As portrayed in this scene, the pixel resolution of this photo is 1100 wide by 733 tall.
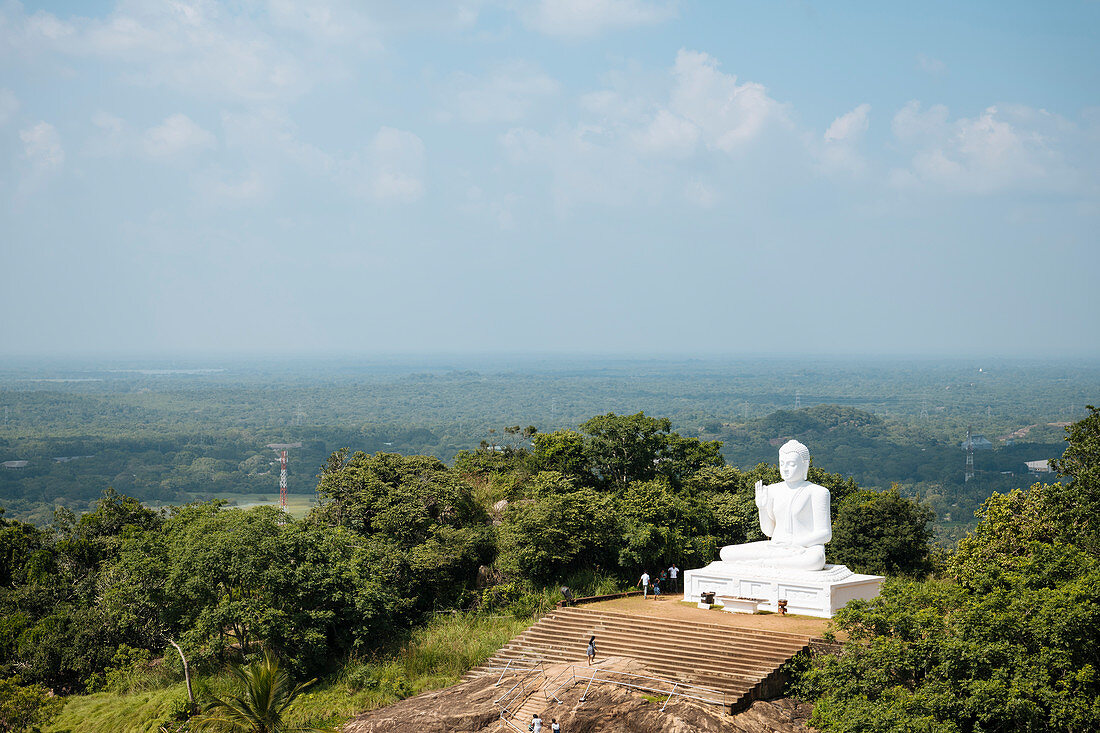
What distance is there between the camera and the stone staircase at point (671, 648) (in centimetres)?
2294

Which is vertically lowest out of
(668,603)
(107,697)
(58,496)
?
(58,496)

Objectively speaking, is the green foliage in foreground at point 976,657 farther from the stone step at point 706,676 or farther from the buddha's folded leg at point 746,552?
the buddha's folded leg at point 746,552

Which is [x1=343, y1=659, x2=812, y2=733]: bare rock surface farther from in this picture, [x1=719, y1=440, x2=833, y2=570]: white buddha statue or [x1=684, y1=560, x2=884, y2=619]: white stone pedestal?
[x1=719, y1=440, x2=833, y2=570]: white buddha statue

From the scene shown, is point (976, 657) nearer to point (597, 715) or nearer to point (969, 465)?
point (597, 715)

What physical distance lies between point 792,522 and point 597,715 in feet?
32.2

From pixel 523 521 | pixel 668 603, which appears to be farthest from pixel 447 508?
pixel 668 603

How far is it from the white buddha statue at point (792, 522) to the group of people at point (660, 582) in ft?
8.25

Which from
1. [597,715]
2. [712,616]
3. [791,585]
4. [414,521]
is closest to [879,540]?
[791,585]

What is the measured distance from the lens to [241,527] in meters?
29.2

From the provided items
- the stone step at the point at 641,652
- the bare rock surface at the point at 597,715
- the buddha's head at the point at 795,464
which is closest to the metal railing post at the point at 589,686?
the bare rock surface at the point at 597,715

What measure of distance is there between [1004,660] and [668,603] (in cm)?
1094

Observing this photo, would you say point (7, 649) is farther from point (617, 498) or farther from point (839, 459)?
point (839, 459)

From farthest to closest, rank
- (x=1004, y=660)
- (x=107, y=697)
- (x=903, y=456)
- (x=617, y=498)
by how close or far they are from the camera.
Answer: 1. (x=903, y=456)
2. (x=617, y=498)
3. (x=107, y=697)
4. (x=1004, y=660)

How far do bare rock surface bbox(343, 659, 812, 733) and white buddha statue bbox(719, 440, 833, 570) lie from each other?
620 cm
